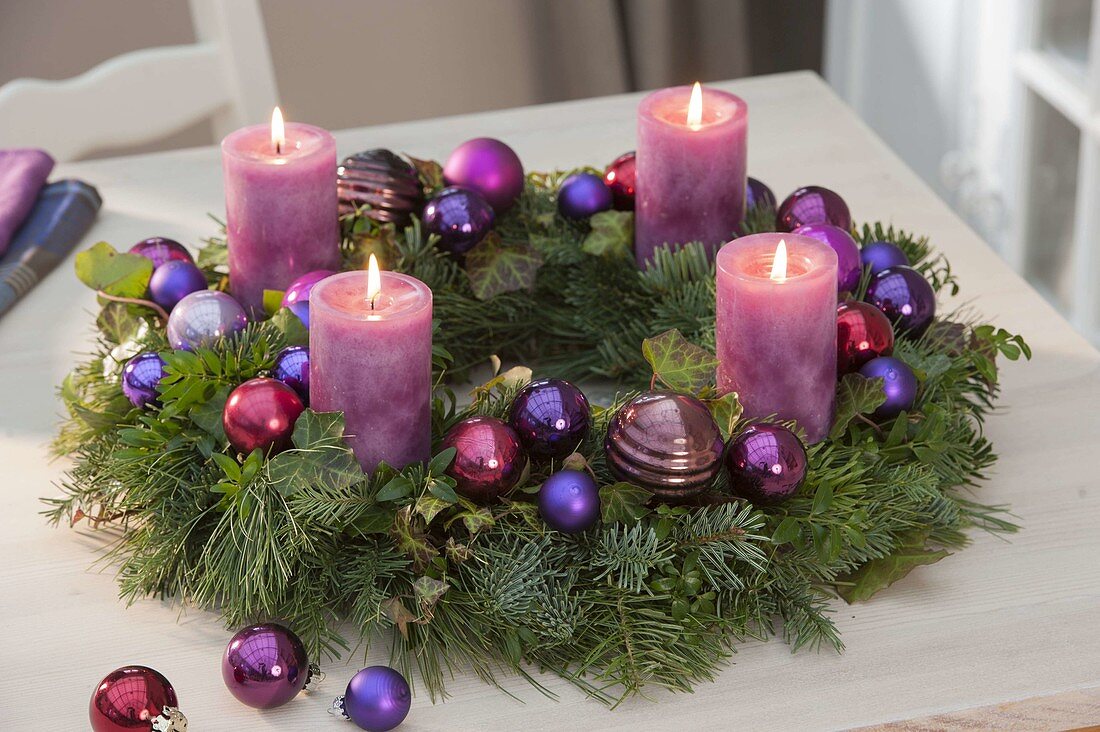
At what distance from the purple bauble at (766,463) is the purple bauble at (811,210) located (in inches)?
8.9

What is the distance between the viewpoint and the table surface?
56cm

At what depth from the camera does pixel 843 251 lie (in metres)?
0.75

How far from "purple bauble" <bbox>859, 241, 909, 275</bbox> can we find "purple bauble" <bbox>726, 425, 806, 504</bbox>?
8.2 inches

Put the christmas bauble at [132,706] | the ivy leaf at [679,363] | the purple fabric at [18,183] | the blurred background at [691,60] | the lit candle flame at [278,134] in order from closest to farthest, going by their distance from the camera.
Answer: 1. the christmas bauble at [132,706]
2. the ivy leaf at [679,363]
3. the lit candle flame at [278,134]
4. the purple fabric at [18,183]
5. the blurred background at [691,60]

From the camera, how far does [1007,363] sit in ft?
2.68

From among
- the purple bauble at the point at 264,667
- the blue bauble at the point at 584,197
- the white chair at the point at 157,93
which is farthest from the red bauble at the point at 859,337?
the white chair at the point at 157,93

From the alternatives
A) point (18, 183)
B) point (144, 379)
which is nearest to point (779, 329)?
point (144, 379)

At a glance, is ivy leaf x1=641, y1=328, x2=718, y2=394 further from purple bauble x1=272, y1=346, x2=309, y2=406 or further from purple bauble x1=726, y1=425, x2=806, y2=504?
purple bauble x1=272, y1=346, x2=309, y2=406

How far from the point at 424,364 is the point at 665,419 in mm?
124

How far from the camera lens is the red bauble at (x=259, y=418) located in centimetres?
62

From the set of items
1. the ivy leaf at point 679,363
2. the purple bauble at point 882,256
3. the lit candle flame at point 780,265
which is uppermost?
the lit candle flame at point 780,265

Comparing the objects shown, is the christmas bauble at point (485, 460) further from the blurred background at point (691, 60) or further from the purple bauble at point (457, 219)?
the blurred background at point (691, 60)

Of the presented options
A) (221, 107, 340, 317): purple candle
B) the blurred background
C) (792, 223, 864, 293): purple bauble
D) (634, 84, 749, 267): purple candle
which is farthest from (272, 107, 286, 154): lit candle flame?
the blurred background

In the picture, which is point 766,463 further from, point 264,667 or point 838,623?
point 264,667
